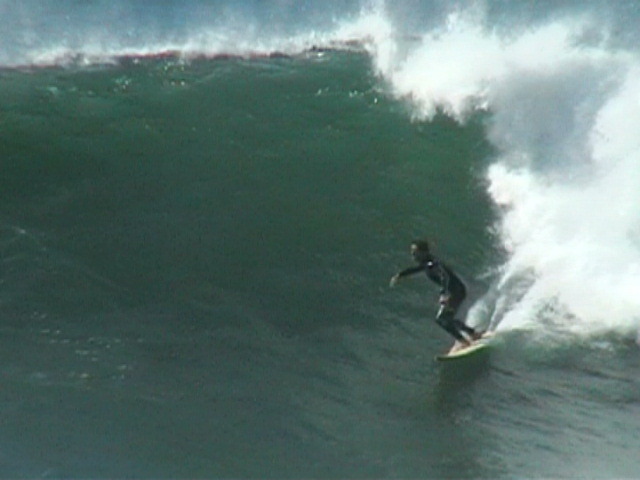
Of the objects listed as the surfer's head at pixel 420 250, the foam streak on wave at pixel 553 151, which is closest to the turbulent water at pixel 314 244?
the foam streak on wave at pixel 553 151

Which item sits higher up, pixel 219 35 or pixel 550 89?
pixel 219 35

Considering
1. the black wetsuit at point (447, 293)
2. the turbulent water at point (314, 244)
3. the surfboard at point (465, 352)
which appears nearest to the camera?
the turbulent water at point (314, 244)

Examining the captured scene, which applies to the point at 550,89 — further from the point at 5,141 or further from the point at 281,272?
the point at 5,141

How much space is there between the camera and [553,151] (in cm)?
1819

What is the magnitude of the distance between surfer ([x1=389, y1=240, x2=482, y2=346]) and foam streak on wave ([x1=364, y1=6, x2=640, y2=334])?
2.55 feet

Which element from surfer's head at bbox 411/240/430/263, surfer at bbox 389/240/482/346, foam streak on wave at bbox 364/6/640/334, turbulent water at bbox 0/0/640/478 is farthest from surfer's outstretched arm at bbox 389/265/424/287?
foam streak on wave at bbox 364/6/640/334

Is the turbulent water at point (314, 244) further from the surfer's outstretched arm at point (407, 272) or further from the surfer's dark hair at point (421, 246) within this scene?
the surfer's dark hair at point (421, 246)

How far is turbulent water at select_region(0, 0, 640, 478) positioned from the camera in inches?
454

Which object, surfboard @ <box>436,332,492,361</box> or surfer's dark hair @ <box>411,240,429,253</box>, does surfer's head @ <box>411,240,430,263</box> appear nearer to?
surfer's dark hair @ <box>411,240,429,253</box>

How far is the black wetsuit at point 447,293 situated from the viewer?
13.4m

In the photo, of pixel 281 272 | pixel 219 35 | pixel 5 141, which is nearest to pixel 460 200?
pixel 281 272

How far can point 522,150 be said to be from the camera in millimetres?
18344

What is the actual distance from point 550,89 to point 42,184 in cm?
865

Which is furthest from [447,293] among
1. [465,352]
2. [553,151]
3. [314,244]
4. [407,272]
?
[553,151]
